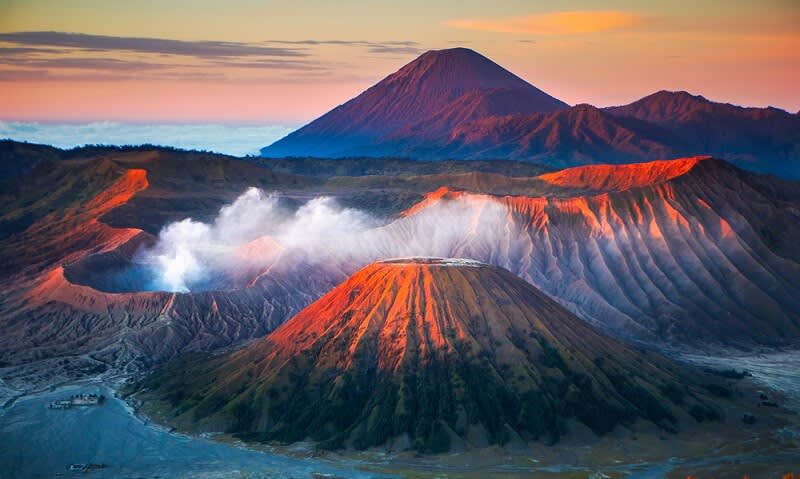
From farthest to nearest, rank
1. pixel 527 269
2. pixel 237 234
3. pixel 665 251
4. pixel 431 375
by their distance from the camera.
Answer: pixel 237 234, pixel 665 251, pixel 527 269, pixel 431 375

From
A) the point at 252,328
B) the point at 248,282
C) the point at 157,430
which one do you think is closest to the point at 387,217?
the point at 248,282

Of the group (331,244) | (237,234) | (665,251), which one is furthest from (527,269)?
(237,234)

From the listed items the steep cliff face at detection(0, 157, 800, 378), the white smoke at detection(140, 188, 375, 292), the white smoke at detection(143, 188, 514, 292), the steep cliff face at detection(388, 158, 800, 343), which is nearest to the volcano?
the steep cliff face at detection(0, 157, 800, 378)

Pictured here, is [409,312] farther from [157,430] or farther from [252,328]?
[252,328]

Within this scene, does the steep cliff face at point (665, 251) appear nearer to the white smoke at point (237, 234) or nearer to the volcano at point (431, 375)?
the white smoke at point (237, 234)

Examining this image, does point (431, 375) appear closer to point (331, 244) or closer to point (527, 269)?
point (527, 269)

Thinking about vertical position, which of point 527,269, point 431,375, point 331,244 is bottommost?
point 431,375

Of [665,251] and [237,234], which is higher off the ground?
[237,234]
